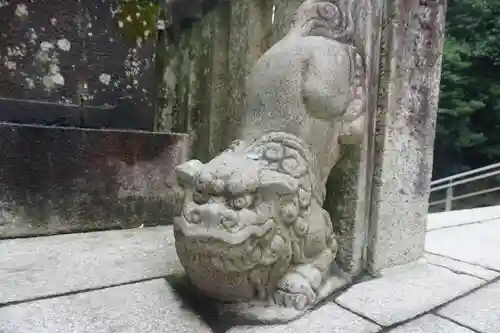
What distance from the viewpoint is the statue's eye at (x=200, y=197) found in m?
0.92

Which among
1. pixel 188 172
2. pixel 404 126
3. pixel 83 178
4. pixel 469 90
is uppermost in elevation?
pixel 469 90

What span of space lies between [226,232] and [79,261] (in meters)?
0.54

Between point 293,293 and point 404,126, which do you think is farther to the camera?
point 404,126

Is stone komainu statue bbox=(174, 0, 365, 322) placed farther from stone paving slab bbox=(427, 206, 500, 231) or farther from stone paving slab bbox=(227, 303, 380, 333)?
stone paving slab bbox=(427, 206, 500, 231)

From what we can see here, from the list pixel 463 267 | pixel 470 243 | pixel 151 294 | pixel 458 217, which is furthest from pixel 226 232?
pixel 458 217

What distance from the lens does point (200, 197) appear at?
928 mm

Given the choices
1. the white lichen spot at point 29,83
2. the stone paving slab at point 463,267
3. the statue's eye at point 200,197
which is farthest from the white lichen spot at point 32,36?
the stone paving slab at point 463,267

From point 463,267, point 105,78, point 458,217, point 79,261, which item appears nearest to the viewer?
point 79,261

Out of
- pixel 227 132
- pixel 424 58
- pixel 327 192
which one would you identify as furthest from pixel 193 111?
pixel 424 58

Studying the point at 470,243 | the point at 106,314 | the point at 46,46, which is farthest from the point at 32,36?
the point at 470,243

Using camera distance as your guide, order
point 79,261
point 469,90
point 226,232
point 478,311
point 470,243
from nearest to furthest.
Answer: point 226,232 < point 478,311 < point 79,261 < point 470,243 < point 469,90

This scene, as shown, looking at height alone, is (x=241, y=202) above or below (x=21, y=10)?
below

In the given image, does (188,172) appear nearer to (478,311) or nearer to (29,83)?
(478,311)

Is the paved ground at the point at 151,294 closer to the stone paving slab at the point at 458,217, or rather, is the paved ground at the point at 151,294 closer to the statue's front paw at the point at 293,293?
the statue's front paw at the point at 293,293
